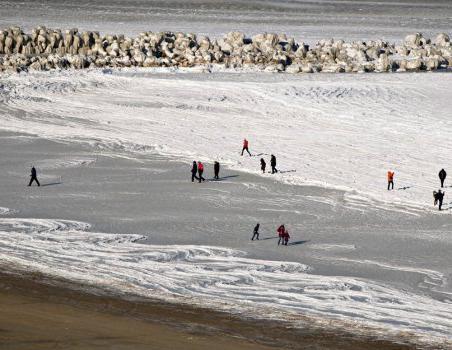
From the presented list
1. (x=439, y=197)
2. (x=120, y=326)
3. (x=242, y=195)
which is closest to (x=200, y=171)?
(x=242, y=195)

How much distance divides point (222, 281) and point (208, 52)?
26681 mm

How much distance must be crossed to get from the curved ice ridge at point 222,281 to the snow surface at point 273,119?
611cm

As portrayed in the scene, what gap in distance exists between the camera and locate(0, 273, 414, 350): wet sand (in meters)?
15.4

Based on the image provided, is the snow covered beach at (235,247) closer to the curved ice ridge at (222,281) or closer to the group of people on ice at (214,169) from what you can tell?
the curved ice ridge at (222,281)

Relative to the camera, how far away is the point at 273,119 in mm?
35219

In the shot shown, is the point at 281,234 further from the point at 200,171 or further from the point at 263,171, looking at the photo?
the point at 263,171

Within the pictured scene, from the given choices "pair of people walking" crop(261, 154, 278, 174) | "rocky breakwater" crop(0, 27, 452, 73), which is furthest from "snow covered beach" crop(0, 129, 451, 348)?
"rocky breakwater" crop(0, 27, 452, 73)

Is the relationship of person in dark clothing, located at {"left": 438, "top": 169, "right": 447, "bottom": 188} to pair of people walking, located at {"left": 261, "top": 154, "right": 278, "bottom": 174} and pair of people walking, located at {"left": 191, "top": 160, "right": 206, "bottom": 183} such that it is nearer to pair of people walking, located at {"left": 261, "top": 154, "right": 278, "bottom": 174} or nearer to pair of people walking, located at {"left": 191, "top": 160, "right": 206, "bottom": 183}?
pair of people walking, located at {"left": 261, "top": 154, "right": 278, "bottom": 174}

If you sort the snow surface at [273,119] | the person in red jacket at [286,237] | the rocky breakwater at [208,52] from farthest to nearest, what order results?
the rocky breakwater at [208,52] < the snow surface at [273,119] < the person in red jacket at [286,237]

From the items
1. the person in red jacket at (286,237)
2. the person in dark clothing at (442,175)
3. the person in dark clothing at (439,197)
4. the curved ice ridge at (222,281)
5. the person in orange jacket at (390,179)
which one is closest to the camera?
the curved ice ridge at (222,281)

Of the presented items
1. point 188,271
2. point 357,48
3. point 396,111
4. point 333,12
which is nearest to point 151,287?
point 188,271

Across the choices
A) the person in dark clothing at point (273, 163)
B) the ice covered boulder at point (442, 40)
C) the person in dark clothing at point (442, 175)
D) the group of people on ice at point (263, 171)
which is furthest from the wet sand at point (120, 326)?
the ice covered boulder at point (442, 40)

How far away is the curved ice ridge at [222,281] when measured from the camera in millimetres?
18625

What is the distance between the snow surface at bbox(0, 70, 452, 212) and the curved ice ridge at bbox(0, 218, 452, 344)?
611 cm
